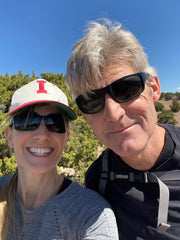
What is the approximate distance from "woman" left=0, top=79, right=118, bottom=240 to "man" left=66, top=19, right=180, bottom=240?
0.23m

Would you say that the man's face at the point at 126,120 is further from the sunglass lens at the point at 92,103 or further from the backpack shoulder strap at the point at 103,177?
the backpack shoulder strap at the point at 103,177

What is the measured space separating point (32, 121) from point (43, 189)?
0.62m

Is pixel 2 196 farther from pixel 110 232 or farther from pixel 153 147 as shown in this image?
pixel 153 147

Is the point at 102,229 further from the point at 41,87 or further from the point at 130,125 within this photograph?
the point at 41,87

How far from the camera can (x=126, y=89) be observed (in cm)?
122

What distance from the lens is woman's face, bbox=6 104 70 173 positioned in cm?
143

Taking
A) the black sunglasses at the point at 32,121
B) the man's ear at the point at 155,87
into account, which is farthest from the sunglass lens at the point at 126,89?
the black sunglasses at the point at 32,121

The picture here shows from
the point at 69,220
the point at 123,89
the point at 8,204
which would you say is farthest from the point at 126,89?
the point at 8,204

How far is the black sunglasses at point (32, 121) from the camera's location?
4.66 ft

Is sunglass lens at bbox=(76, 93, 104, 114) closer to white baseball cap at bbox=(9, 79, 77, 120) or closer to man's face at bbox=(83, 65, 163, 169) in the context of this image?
man's face at bbox=(83, 65, 163, 169)

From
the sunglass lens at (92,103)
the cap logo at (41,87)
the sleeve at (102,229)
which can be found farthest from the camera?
the cap logo at (41,87)

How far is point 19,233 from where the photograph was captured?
1292 millimetres

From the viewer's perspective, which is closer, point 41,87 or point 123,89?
point 123,89

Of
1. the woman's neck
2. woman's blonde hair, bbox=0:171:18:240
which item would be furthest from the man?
woman's blonde hair, bbox=0:171:18:240
